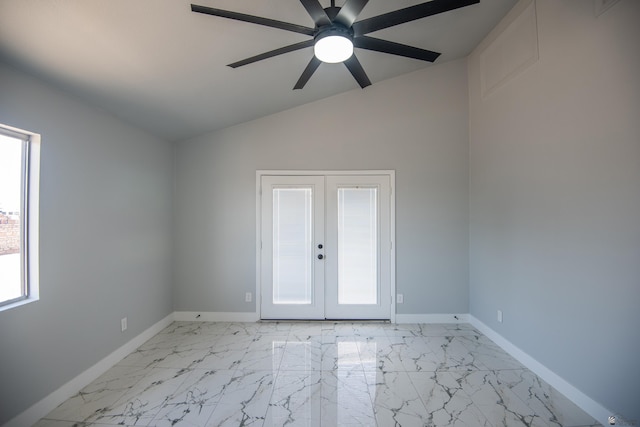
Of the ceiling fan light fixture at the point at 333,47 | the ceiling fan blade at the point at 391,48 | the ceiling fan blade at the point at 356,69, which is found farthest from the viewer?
the ceiling fan blade at the point at 356,69

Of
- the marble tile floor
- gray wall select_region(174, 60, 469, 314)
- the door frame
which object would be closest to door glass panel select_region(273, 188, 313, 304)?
the door frame

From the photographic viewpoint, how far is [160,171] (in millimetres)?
3203

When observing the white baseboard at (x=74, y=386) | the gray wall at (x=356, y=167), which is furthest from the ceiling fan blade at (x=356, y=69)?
the white baseboard at (x=74, y=386)

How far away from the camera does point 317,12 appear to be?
1355mm

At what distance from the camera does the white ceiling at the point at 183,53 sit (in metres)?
1.49

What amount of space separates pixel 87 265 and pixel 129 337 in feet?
3.21

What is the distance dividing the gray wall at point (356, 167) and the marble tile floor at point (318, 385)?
651 millimetres

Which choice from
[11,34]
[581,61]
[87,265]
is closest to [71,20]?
[11,34]

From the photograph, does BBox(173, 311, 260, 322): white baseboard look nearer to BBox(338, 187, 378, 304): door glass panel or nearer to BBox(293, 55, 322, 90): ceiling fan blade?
BBox(338, 187, 378, 304): door glass panel

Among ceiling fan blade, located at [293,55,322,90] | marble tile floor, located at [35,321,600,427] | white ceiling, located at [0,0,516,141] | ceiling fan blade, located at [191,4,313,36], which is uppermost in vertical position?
white ceiling, located at [0,0,516,141]

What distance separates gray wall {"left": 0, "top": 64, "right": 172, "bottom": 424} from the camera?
1.72 metres

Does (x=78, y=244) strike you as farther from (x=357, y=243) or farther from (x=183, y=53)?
(x=357, y=243)

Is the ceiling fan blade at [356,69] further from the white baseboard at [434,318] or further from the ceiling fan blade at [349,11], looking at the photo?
the white baseboard at [434,318]

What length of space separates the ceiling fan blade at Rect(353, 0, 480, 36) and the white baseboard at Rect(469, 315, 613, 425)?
2769mm
